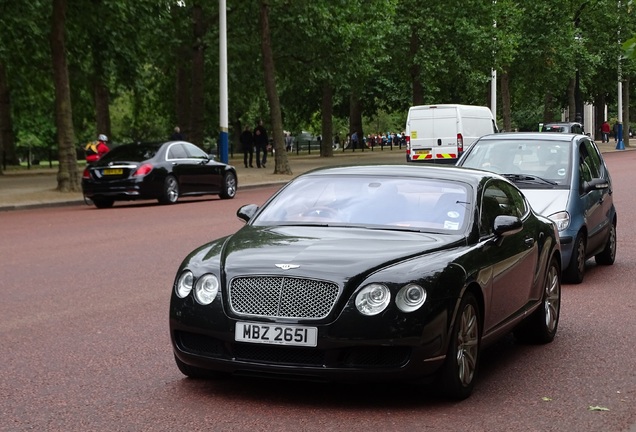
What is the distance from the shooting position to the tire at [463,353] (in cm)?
664

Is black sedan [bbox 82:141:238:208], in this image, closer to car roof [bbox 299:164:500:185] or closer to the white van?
the white van

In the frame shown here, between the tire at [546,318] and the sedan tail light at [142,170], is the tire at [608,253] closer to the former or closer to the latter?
the tire at [546,318]

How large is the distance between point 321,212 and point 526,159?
6.23 m

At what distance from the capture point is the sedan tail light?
88.5 feet

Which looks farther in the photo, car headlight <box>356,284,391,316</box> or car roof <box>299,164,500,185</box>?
car roof <box>299,164,500,185</box>

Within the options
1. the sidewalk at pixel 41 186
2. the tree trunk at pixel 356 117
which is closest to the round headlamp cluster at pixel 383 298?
the sidewalk at pixel 41 186

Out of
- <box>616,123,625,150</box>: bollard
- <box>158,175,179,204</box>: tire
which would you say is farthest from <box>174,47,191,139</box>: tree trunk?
<box>616,123,625,150</box>: bollard

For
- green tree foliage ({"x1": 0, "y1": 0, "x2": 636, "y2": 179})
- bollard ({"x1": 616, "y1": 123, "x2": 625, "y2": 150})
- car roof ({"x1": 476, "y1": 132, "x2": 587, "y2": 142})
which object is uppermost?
green tree foliage ({"x1": 0, "y1": 0, "x2": 636, "y2": 179})

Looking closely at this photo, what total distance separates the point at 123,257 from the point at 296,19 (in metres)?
28.0

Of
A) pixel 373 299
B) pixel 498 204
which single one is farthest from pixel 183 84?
pixel 373 299

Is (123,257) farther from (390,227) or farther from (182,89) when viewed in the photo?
(182,89)

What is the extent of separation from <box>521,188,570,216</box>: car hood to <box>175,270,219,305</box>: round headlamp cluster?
6164mm

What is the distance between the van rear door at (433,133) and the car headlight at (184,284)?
32181 mm

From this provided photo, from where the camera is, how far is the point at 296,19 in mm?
42188
